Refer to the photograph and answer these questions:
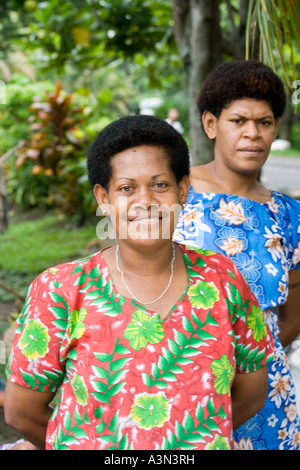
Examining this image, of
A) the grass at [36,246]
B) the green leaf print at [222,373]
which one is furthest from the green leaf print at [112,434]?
the grass at [36,246]

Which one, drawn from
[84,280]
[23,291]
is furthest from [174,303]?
[23,291]

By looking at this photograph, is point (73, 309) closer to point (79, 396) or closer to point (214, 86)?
point (79, 396)

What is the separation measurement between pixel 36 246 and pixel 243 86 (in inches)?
235

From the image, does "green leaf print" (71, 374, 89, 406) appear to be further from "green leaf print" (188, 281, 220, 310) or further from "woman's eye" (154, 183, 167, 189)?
"woman's eye" (154, 183, 167, 189)

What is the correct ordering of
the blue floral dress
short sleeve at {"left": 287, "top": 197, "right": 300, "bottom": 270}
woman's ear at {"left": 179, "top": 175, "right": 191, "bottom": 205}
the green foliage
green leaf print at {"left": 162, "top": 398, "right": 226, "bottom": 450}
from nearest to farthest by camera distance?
green leaf print at {"left": 162, "top": 398, "right": 226, "bottom": 450} < woman's ear at {"left": 179, "top": 175, "right": 191, "bottom": 205} < the blue floral dress < short sleeve at {"left": 287, "top": 197, "right": 300, "bottom": 270} < the green foliage

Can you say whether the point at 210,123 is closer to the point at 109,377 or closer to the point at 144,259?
the point at 144,259

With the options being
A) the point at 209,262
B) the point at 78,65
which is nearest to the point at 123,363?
the point at 209,262

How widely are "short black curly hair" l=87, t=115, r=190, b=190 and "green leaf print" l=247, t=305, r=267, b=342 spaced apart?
1.32ft

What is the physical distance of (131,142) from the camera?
131 cm

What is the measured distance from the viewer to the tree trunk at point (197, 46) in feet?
11.7

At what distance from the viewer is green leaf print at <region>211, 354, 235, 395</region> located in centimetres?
127

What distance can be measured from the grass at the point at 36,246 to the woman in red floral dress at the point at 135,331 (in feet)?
13.8

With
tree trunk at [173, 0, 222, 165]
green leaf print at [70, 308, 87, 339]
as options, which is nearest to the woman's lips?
green leaf print at [70, 308, 87, 339]

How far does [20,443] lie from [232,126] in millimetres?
1430
